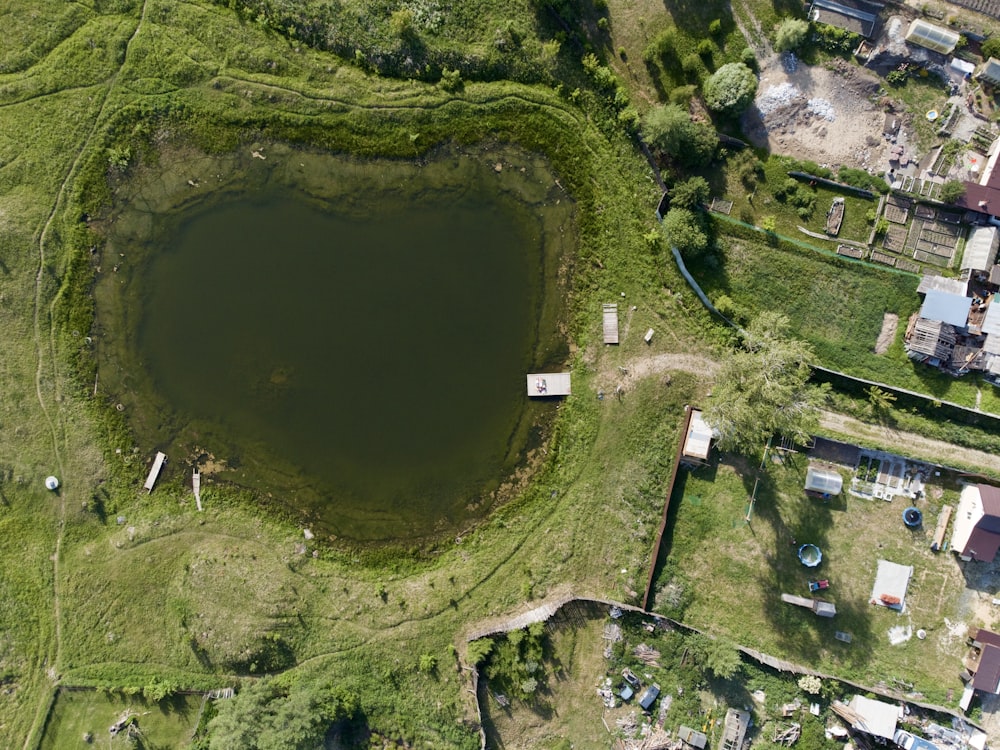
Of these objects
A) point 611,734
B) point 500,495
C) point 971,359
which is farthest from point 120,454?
point 971,359

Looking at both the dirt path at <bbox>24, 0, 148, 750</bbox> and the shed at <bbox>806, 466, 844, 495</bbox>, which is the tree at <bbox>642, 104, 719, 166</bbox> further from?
the dirt path at <bbox>24, 0, 148, 750</bbox>

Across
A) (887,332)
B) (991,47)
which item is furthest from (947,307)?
(991,47)

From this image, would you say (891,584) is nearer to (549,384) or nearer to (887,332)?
(887,332)

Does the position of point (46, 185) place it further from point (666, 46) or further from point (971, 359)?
point (971, 359)

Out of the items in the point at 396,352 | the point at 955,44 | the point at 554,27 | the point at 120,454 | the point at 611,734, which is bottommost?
the point at 611,734

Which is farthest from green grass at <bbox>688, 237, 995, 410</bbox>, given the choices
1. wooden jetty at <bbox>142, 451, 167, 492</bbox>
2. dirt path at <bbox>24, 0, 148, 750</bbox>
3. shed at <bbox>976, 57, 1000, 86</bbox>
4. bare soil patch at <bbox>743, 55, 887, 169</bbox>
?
dirt path at <bbox>24, 0, 148, 750</bbox>

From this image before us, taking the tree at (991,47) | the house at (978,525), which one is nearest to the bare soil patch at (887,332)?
the house at (978,525)
